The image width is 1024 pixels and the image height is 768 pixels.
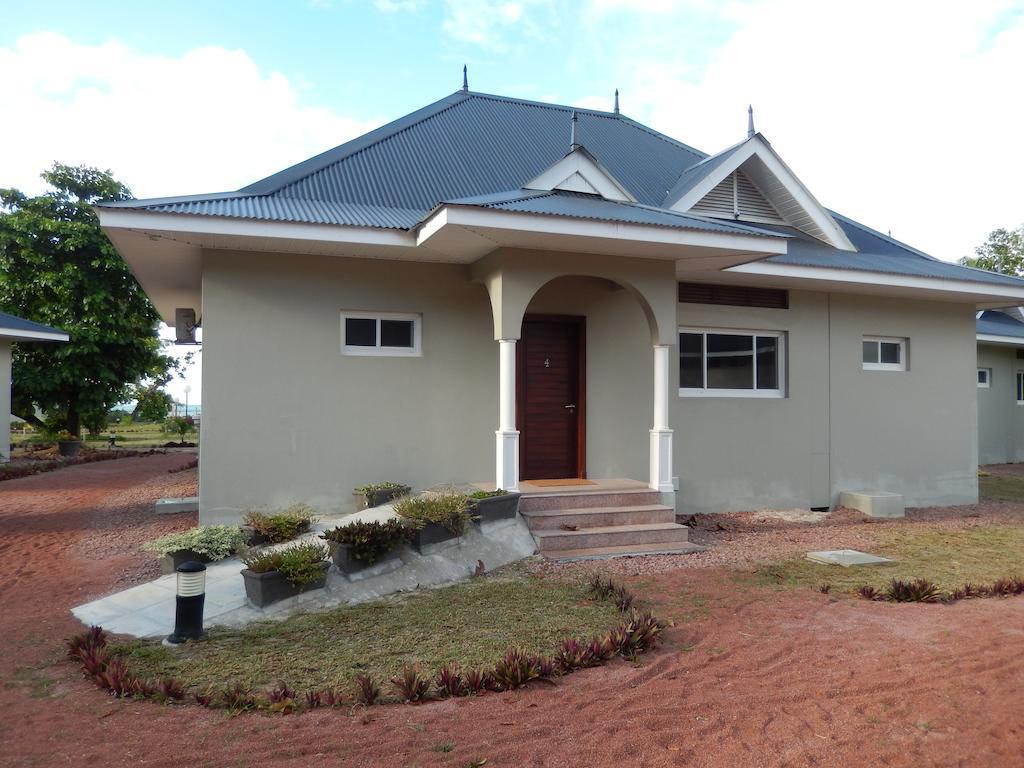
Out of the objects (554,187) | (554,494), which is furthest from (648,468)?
(554,187)

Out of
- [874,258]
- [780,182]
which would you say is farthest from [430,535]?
[874,258]

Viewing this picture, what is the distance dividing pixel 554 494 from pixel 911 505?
6807 millimetres

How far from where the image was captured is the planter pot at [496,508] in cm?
705

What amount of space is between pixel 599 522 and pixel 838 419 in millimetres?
5114

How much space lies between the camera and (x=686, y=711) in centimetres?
377

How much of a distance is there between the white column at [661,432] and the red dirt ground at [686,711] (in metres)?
2.78

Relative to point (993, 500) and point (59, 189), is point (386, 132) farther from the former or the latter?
point (59, 189)

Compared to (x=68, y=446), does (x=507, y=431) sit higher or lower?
higher

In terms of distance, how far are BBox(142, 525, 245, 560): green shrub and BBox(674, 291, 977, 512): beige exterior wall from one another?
579 centimetres

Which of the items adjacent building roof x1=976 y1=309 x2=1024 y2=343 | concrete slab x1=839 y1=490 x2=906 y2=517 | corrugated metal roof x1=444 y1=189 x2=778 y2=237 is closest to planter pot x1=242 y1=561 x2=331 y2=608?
corrugated metal roof x1=444 y1=189 x2=778 y2=237

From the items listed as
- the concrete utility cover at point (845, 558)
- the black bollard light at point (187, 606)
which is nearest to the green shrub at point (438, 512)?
the black bollard light at point (187, 606)

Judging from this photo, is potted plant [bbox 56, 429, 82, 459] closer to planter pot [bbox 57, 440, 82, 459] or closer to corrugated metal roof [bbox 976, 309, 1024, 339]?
planter pot [bbox 57, 440, 82, 459]

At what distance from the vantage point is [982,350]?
1925cm

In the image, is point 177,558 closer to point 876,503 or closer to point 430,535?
point 430,535
